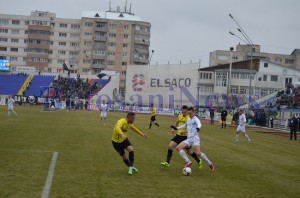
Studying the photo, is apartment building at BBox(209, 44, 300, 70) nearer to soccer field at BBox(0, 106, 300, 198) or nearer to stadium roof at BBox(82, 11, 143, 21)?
stadium roof at BBox(82, 11, 143, 21)

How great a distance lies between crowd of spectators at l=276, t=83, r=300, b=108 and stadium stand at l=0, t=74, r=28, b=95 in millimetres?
52912

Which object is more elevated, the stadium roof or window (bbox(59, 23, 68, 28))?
the stadium roof

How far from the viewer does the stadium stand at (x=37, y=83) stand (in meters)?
87.9

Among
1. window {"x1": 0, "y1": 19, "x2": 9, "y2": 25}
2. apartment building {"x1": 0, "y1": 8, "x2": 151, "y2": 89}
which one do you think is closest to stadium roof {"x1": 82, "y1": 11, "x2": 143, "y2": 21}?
apartment building {"x1": 0, "y1": 8, "x2": 151, "y2": 89}

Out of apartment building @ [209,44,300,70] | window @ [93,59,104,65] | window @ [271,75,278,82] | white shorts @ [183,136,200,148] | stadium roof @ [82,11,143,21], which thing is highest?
stadium roof @ [82,11,143,21]

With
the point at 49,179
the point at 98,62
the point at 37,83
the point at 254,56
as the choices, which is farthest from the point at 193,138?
the point at 254,56

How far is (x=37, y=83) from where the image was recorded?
9062 centimetres

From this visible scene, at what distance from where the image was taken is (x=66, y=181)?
11.2 metres

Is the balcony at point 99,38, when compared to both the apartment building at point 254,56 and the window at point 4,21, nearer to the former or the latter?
the window at point 4,21

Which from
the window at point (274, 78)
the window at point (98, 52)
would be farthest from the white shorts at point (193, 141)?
the window at point (98, 52)

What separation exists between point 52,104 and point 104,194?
2454 inches

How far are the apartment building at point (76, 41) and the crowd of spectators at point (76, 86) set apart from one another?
23914 mm

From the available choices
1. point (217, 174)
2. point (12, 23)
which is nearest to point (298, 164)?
point (217, 174)

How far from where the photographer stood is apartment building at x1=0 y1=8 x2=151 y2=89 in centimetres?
11331
